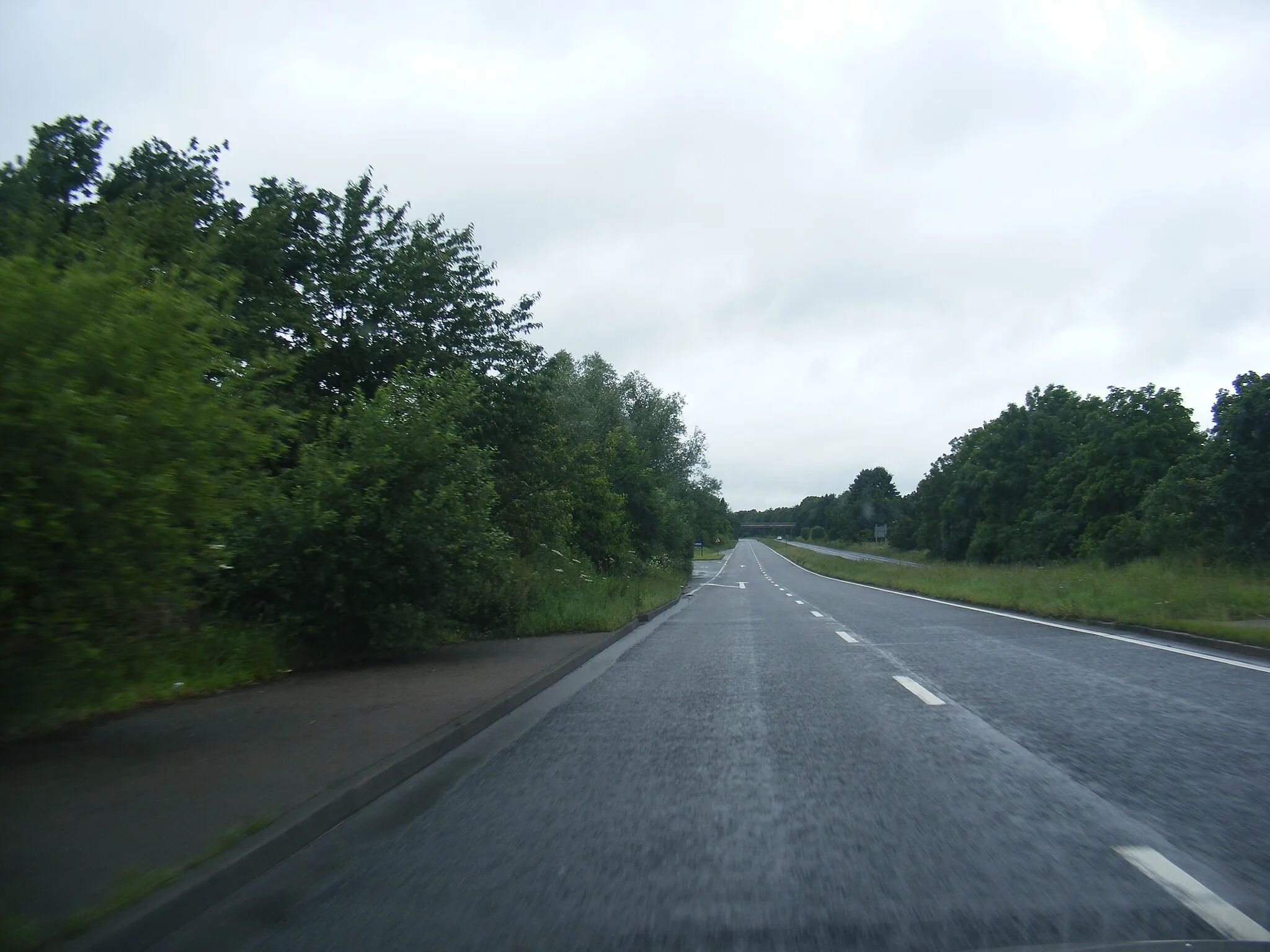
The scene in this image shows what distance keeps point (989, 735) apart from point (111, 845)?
20.1 feet

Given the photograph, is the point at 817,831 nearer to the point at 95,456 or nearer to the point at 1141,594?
the point at 95,456

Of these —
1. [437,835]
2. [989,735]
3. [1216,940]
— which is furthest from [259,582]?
[1216,940]

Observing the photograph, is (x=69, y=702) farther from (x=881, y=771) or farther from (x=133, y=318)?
(x=881, y=771)

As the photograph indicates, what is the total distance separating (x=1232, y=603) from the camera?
60.7ft

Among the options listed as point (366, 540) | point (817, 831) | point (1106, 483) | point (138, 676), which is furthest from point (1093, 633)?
point (1106, 483)

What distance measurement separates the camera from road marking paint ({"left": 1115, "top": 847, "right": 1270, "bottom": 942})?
12.1 ft

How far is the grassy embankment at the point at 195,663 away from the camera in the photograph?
6684 mm

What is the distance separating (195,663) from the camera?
35.0 feet

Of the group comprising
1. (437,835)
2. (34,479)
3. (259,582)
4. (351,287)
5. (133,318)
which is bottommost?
(437,835)

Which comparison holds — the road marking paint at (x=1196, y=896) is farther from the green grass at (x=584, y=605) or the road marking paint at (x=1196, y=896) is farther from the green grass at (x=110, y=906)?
the green grass at (x=584, y=605)

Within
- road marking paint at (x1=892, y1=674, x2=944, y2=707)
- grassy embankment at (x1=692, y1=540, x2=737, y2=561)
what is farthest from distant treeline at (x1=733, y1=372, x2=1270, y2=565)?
road marking paint at (x1=892, y1=674, x2=944, y2=707)

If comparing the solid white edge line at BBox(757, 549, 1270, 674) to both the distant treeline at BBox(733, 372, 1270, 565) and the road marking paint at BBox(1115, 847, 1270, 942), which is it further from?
the distant treeline at BBox(733, 372, 1270, 565)

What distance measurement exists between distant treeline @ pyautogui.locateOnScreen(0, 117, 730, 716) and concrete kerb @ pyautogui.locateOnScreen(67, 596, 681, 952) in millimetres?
2152

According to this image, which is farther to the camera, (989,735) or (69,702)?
(989,735)
